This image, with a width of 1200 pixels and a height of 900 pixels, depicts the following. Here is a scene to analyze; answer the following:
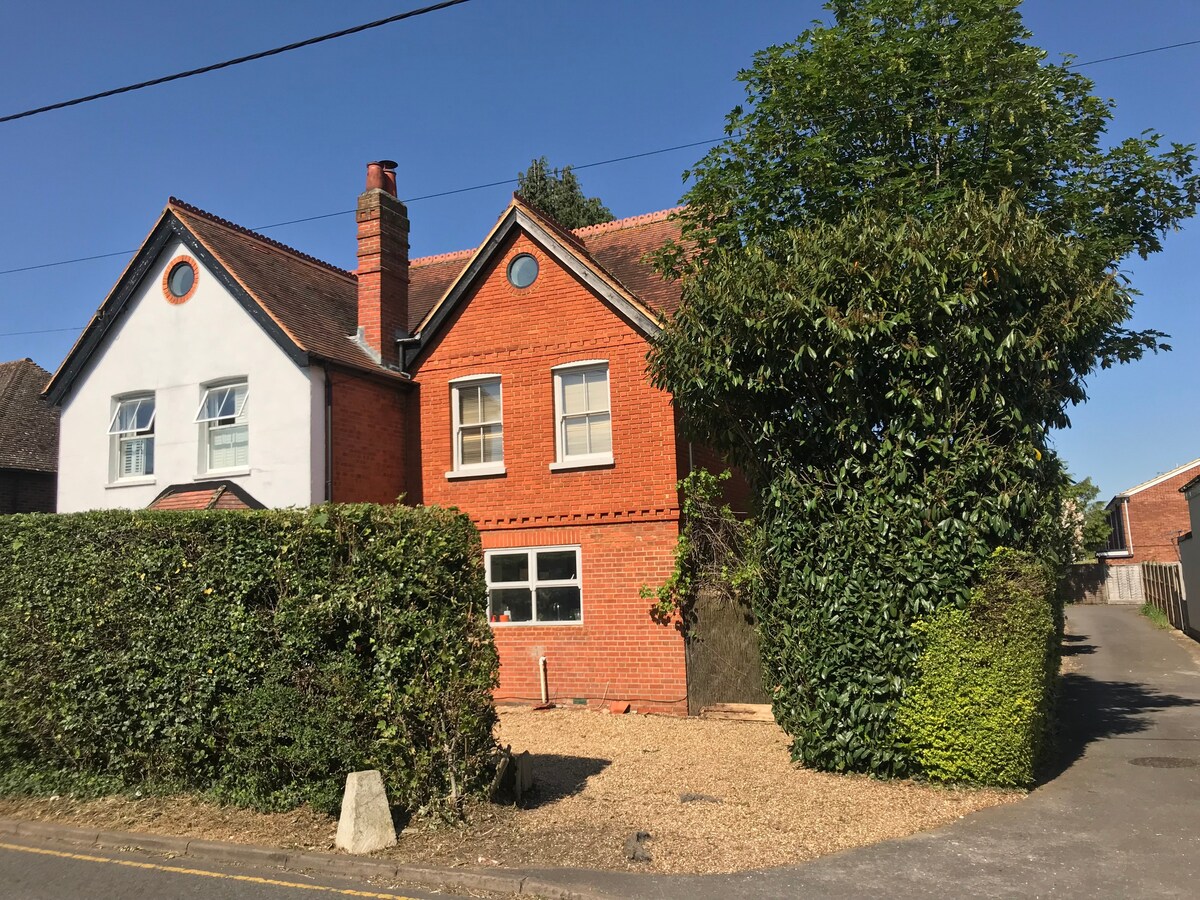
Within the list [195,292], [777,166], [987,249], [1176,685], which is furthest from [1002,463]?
[195,292]

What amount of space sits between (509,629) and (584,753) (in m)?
4.60

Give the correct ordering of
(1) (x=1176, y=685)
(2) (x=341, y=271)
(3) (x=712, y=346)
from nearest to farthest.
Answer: (3) (x=712, y=346), (1) (x=1176, y=685), (2) (x=341, y=271)

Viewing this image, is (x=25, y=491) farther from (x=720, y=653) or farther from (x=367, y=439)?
(x=720, y=653)

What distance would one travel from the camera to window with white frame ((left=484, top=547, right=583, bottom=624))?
15352 millimetres

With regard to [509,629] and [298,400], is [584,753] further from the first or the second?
[298,400]

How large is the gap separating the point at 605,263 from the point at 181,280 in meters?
8.18

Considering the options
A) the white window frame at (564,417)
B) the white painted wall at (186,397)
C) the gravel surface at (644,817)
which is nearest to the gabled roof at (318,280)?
the white painted wall at (186,397)

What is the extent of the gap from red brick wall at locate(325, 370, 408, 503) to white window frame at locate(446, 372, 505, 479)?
3.30ft

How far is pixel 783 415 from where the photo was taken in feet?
33.6

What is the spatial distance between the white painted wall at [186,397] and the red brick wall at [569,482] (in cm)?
243

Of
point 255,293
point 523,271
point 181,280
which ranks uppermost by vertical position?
point 181,280

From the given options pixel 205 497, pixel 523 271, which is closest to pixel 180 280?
pixel 205 497

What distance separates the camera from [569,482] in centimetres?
1548

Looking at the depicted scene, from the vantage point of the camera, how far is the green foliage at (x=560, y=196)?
3600 cm
